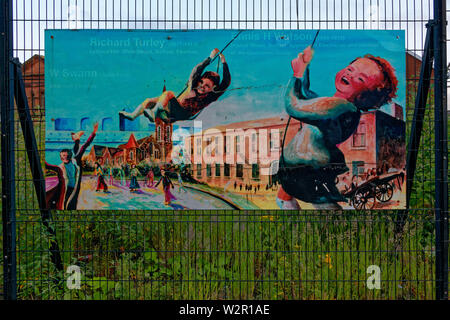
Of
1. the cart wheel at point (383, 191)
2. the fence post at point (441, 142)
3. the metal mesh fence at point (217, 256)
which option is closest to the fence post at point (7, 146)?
the metal mesh fence at point (217, 256)

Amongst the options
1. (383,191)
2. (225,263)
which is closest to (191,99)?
(225,263)

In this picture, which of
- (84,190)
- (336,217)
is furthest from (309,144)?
(84,190)

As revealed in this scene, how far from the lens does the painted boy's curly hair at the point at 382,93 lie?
19.7 feet

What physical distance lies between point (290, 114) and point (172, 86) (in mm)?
1499

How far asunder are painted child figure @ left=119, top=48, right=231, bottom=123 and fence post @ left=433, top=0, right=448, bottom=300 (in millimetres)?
2519

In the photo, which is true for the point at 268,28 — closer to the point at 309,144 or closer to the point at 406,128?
the point at 309,144

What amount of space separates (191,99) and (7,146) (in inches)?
90.2

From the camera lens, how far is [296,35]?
592 centimetres

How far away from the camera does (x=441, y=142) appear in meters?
5.77

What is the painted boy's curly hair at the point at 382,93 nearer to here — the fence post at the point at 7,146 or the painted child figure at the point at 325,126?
the painted child figure at the point at 325,126

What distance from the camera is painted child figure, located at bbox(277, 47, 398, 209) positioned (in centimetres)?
596

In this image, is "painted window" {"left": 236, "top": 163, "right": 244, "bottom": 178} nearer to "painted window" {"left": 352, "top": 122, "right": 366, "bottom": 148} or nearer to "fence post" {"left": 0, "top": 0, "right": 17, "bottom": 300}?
"painted window" {"left": 352, "top": 122, "right": 366, "bottom": 148}

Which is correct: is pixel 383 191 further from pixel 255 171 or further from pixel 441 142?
pixel 255 171

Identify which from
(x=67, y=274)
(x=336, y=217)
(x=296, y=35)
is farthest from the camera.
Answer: (x=336, y=217)
